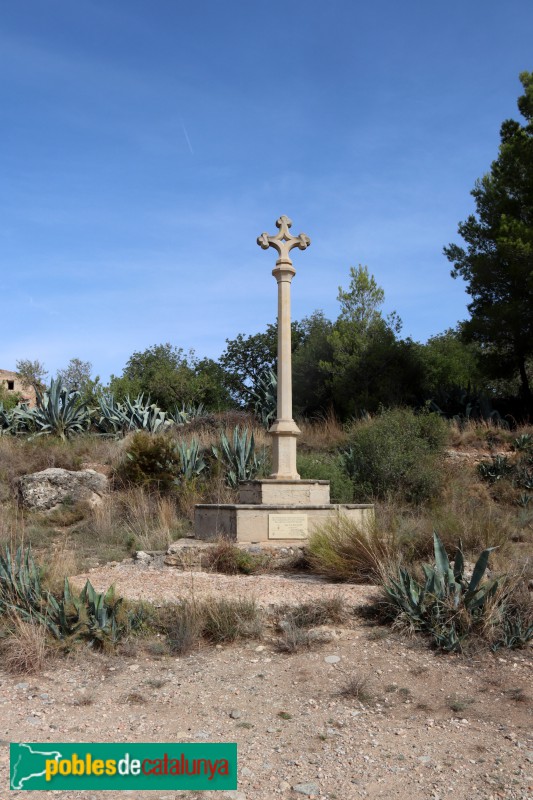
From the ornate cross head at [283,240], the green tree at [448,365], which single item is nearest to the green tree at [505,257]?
the green tree at [448,365]

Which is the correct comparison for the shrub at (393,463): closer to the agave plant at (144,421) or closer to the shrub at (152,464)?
the shrub at (152,464)

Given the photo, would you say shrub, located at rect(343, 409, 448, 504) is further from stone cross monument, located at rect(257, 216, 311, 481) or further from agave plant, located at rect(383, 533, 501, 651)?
agave plant, located at rect(383, 533, 501, 651)

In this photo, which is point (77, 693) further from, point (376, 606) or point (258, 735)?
point (376, 606)

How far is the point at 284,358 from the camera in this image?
35.8 ft

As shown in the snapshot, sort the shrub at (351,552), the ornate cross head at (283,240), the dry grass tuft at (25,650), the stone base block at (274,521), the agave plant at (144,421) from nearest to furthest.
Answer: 1. the dry grass tuft at (25,650)
2. the shrub at (351,552)
3. the stone base block at (274,521)
4. the ornate cross head at (283,240)
5. the agave plant at (144,421)

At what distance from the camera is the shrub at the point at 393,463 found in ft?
41.8

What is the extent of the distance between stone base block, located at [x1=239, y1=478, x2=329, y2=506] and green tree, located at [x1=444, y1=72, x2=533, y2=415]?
10.4 m

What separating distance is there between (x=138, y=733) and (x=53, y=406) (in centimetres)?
1382

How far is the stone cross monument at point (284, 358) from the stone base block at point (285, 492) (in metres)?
0.28

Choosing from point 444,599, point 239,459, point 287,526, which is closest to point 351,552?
point 444,599

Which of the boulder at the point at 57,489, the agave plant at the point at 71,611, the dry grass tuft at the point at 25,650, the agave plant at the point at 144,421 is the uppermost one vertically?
the agave plant at the point at 144,421

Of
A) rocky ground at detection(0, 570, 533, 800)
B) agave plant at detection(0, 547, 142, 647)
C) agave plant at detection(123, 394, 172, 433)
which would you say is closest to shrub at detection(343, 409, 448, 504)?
agave plant at detection(123, 394, 172, 433)

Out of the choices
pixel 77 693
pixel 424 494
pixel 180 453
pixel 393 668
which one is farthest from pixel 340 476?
pixel 77 693

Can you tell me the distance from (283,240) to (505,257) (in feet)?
31.2
